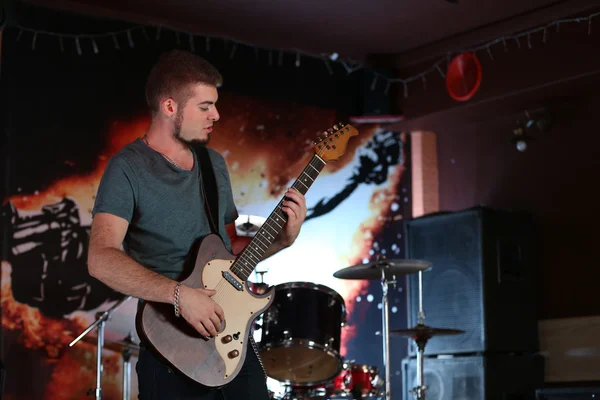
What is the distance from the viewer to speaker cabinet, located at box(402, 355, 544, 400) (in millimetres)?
5949

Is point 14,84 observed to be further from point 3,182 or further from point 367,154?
point 367,154

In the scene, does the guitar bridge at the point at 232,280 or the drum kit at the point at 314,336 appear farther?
the drum kit at the point at 314,336

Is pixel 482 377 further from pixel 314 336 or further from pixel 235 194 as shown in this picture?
pixel 235 194

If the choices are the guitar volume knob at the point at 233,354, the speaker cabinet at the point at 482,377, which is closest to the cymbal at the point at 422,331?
the speaker cabinet at the point at 482,377

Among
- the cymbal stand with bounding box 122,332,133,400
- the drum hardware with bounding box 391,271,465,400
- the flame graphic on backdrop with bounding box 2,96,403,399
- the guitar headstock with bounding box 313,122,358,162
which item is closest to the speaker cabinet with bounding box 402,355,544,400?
the drum hardware with bounding box 391,271,465,400

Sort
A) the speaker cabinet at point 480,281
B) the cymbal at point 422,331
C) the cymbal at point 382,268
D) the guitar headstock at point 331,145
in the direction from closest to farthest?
the guitar headstock at point 331,145 < the cymbal at point 382,268 < the cymbal at point 422,331 < the speaker cabinet at point 480,281

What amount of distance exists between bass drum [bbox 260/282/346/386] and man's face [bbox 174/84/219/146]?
2694 mm

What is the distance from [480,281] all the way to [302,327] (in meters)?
1.55

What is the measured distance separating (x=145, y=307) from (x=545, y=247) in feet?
15.6

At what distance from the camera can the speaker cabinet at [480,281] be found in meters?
6.09

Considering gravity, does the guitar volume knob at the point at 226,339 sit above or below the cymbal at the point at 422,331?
below

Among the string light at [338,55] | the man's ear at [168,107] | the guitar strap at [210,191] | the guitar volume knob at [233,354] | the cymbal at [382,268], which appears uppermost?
the string light at [338,55]

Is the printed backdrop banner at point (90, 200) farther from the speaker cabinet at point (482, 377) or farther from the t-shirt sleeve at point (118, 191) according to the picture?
the t-shirt sleeve at point (118, 191)

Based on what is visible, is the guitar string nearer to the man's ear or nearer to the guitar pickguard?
the guitar pickguard
